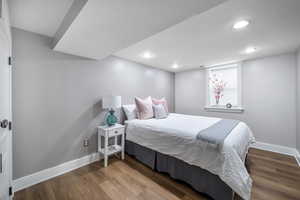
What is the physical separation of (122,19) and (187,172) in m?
2.12

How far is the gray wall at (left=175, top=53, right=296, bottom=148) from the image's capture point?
8.97 feet

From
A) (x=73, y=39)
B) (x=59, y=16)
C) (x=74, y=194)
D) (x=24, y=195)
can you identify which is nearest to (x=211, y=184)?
(x=74, y=194)

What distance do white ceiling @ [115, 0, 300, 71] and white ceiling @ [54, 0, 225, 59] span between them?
0.53m

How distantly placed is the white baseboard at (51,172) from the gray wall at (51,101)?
0.07 meters

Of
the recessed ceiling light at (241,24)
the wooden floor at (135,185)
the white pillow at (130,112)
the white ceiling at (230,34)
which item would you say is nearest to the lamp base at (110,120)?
the white pillow at (130,112)

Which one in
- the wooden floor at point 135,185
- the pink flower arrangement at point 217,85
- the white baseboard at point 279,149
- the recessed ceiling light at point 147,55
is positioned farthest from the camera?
the pink flower arrangement at point 217,85

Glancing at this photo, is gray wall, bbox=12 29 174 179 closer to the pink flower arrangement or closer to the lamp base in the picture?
the lamp base

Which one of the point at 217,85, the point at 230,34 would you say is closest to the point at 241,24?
the point at 230,34

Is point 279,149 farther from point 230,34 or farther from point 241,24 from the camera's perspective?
point 241,24

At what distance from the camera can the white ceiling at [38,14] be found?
51.6 inches

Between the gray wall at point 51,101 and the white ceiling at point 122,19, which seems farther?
the gray wall at point 51,101

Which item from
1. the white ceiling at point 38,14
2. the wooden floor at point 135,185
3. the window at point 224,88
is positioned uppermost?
the white ceiling at point 38,14

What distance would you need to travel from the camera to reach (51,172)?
1951 millimetres

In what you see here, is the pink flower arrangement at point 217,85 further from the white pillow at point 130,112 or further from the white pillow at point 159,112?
the white pillow at point 130,112
